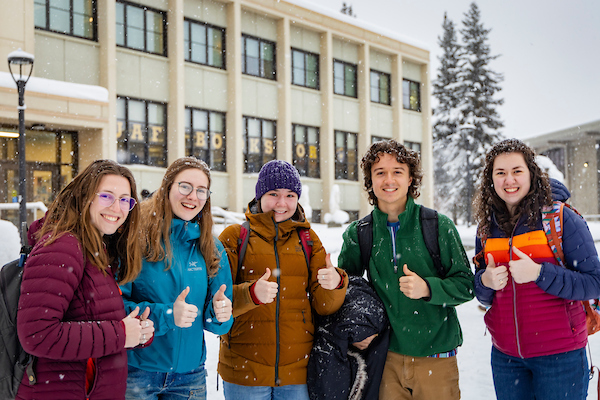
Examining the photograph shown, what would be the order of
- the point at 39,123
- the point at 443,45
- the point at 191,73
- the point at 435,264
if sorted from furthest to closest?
the point at 443,45 → the point at 191,73 → the point at 39,123 → the point at 435,264

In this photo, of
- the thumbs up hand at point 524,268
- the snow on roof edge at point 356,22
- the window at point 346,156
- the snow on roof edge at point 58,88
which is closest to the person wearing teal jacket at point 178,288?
the thumbs up hand at point 524,268

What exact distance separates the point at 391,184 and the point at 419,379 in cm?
128

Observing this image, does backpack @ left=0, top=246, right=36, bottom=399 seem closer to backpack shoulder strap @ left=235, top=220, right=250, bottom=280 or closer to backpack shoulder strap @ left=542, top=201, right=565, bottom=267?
backpack shoulder strap @ left=235, top=220, right=250, bottom=280

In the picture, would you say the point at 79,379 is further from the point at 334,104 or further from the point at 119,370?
the point at 334,104

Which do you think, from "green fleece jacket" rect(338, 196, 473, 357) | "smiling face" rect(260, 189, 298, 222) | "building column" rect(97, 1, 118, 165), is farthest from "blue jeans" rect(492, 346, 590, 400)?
"building column" rect(97, 1, 118, 165)

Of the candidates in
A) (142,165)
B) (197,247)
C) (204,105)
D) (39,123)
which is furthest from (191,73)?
(197,247)

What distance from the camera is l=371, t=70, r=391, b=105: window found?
Answer: 26.8 meters

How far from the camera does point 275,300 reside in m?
3.22

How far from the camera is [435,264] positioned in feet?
10.9

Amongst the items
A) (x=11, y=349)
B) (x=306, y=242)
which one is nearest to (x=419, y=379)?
(x=306, y=242)

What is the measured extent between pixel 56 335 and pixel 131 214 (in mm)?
800

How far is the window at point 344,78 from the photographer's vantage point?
25203mm

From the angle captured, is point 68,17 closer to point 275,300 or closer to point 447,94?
point 275,300

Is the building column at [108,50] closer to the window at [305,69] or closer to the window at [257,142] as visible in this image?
the window at [257,142]
